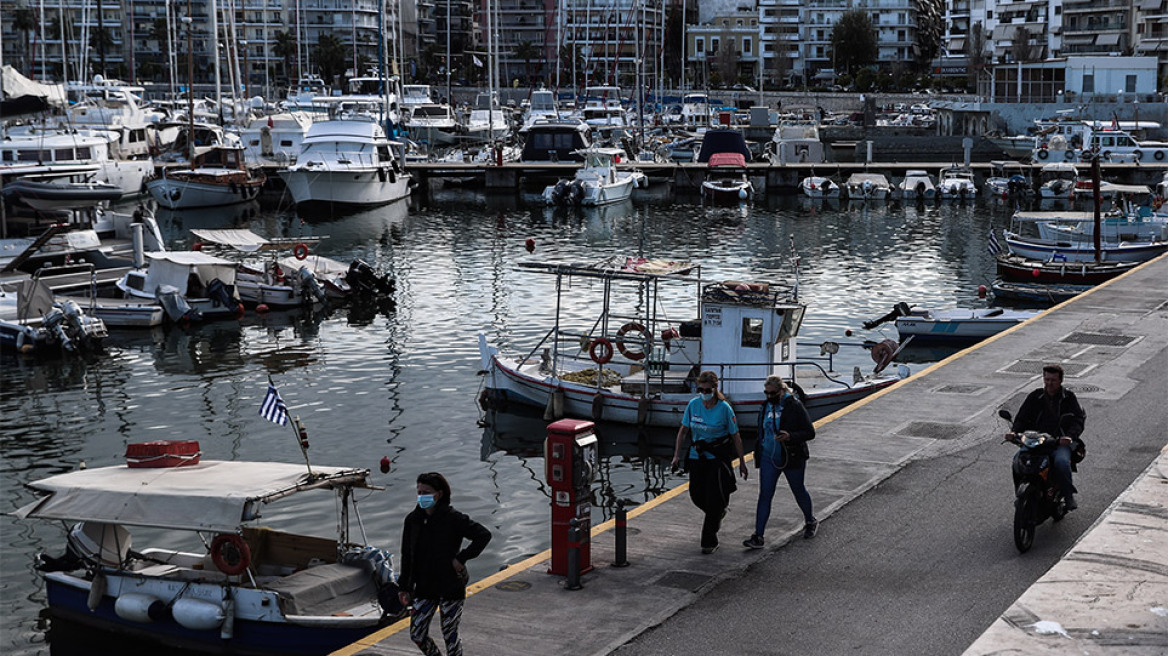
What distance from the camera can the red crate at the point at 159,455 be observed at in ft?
56.3

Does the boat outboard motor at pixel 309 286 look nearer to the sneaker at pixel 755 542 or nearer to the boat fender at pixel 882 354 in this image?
the boat fender at pixel 882 354

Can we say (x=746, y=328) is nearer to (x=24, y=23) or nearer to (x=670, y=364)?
(x=670, y=364)

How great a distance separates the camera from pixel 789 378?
2736 cm

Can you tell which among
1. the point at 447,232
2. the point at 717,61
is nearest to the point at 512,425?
the point at 447,232

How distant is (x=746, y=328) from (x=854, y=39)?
15298cm

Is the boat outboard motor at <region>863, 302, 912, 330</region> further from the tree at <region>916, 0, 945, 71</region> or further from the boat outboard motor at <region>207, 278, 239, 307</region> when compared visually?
the tree at <region>916, 0, 945, 71</region>

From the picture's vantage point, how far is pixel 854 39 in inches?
6801

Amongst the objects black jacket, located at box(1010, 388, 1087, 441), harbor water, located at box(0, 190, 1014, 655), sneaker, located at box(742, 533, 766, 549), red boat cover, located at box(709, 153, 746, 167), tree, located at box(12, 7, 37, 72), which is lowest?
harbor water, located at box(0, 190, 1014, 655)

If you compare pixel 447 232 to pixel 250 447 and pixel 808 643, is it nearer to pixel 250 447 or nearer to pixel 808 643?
pixel 250 447

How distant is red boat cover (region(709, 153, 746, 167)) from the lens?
83431mm

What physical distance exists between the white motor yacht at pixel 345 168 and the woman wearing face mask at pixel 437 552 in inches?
Answer: 2397

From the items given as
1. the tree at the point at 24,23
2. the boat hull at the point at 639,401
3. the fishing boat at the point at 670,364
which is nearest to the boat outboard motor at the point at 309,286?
the fishing boat at the point at 670,364

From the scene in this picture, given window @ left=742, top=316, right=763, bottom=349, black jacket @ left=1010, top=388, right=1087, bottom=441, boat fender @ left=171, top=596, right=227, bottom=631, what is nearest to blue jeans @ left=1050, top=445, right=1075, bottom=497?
black jacket @ left=1010, top=388, right=1087, bottom=441

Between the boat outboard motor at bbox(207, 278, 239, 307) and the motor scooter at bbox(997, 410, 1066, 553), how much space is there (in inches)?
1202
